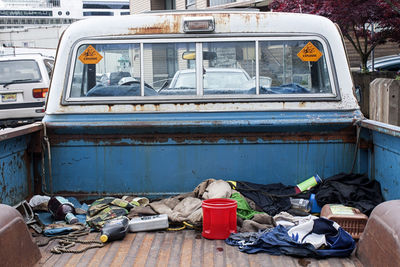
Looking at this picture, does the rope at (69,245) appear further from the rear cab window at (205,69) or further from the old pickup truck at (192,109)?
the rear cab window at (205,69)

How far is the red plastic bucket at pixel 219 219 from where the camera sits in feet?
12.2

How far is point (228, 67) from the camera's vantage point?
458 centimetres

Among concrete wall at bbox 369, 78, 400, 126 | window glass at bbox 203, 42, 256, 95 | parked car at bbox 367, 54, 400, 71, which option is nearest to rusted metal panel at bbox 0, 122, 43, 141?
window glass at bbox 203, 42, 256, 95

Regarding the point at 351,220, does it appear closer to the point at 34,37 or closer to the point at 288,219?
the point at 288,219

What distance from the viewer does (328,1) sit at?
10.4 meters

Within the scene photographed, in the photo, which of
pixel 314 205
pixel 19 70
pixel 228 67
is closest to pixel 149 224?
pixel 314 205

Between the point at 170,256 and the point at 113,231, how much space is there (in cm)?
52

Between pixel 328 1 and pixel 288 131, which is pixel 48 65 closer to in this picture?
pixel 328 1

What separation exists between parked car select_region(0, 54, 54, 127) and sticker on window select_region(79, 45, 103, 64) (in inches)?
258

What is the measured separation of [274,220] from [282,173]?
2.01ft

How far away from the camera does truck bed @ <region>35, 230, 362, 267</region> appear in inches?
130

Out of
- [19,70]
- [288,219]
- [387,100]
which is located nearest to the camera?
[288,219]

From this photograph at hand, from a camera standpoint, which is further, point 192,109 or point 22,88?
point 22,88

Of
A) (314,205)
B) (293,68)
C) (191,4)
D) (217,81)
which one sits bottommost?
(314,205)
